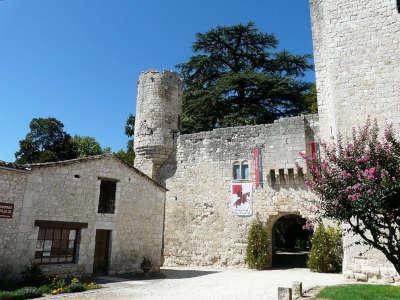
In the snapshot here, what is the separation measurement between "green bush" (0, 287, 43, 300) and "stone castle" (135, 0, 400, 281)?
22.3ft

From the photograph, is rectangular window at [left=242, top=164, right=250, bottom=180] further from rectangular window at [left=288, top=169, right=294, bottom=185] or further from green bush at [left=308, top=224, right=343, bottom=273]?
green bush at [left=308, top=224, right=343, bottom=273]

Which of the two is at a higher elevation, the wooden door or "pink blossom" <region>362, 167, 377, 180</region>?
"pink blossom" <region>362, 167, 377, 180</region>

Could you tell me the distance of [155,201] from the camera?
41.5 ft

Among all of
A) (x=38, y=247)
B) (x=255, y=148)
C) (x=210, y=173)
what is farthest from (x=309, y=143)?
(x=38, y=247)

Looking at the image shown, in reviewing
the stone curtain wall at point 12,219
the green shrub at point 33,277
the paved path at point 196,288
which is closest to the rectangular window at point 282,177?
the paved path at point 196,288

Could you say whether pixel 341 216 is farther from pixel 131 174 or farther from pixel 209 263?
pixel 209 263

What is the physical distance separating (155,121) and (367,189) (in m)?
11.6

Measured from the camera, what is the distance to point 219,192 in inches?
579

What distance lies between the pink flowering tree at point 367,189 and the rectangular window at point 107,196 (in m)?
7.07

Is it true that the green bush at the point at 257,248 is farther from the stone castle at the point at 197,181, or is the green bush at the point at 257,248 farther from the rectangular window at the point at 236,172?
the rectangular window at the point at 236,172

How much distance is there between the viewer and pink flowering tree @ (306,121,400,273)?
561 cm

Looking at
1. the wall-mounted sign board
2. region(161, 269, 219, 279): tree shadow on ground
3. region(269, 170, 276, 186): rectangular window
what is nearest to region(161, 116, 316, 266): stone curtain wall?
region(269, 170, 276, 186): rectangular window

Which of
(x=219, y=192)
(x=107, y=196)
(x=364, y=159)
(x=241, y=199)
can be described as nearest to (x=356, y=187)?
(x=364, y=159)

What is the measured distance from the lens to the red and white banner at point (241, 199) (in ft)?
45.8
